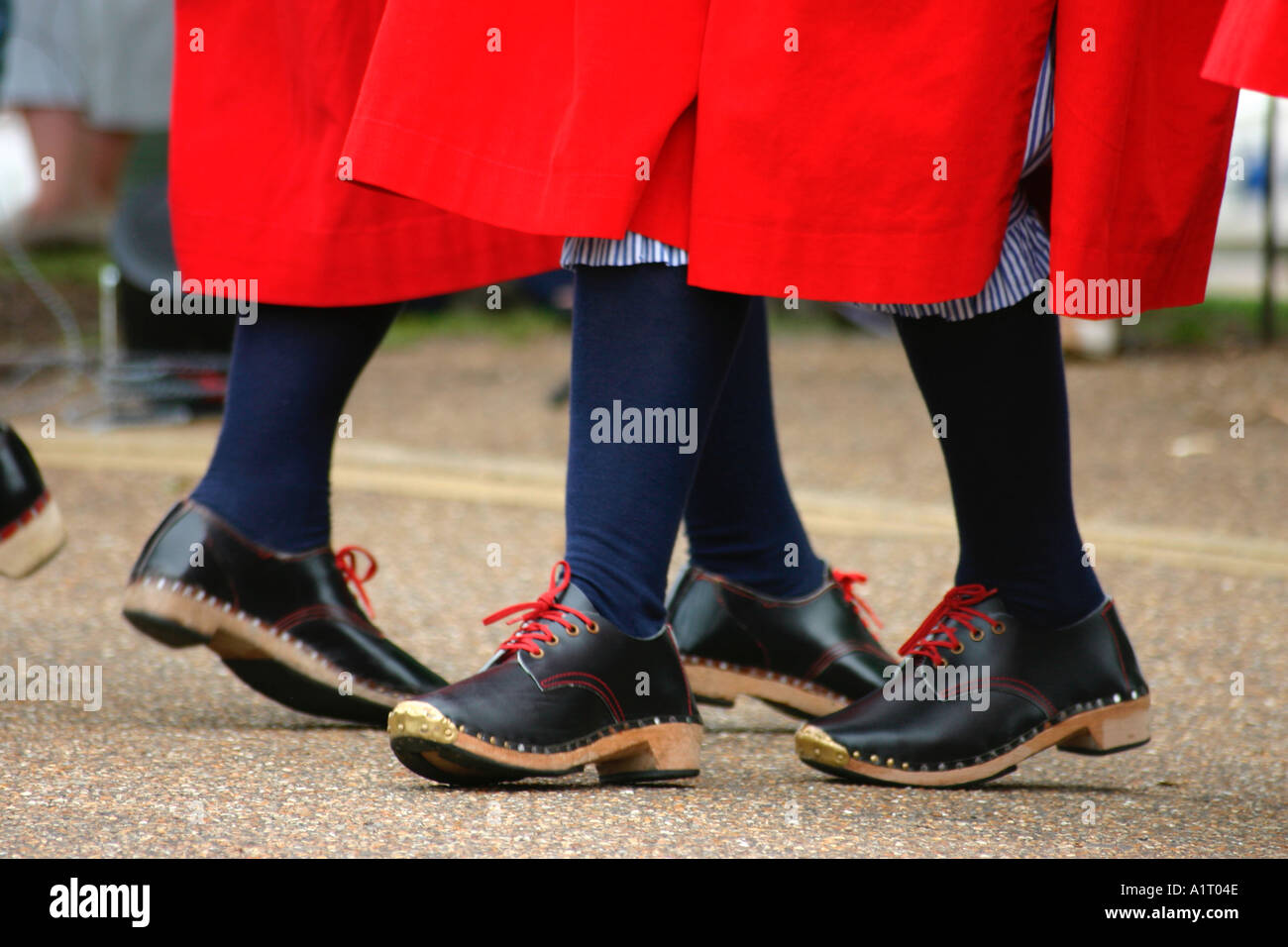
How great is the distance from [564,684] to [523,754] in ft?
0.22

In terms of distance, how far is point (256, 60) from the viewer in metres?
1.79

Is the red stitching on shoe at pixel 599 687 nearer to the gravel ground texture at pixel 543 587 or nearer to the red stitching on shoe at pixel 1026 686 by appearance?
the gravel ground texture at pixel 543 587

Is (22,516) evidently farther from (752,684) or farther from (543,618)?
(752,684)

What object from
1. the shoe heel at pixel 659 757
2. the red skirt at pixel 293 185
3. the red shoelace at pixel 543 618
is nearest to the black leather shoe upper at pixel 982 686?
the shoe heel at pixel 659 757

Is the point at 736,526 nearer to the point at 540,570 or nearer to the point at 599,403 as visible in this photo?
the point at 599,403

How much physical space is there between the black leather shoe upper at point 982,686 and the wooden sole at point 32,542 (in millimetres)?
890

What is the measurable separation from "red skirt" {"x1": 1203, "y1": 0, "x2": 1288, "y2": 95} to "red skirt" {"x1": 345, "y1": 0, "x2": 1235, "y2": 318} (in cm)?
22

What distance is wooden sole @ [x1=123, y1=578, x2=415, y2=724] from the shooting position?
5.41 ft

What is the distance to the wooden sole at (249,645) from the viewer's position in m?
1.65

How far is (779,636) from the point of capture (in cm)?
180

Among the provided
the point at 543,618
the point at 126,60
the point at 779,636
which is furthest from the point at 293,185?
the point at 126,60

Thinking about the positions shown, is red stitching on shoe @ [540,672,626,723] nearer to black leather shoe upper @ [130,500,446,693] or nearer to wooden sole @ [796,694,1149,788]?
wooden sole @ [796,694,1149,788]
